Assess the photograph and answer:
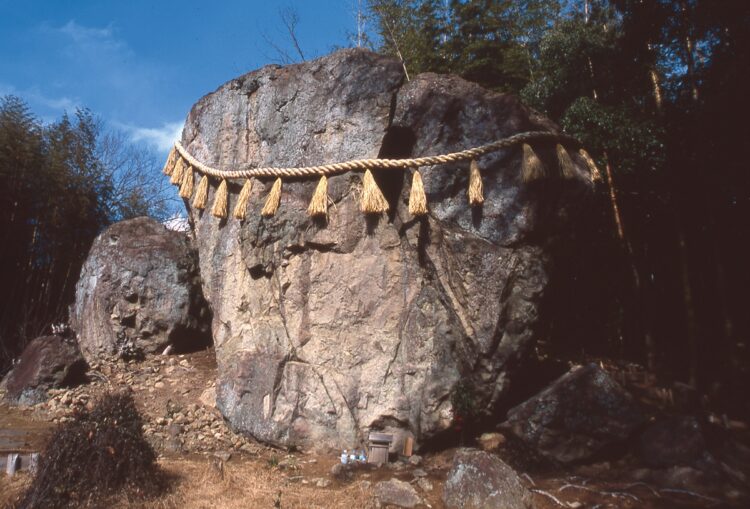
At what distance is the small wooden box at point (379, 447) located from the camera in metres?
3.82

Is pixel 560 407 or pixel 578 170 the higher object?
pixel 578 170

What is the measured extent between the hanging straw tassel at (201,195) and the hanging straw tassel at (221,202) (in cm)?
28

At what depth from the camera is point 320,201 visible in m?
4.29

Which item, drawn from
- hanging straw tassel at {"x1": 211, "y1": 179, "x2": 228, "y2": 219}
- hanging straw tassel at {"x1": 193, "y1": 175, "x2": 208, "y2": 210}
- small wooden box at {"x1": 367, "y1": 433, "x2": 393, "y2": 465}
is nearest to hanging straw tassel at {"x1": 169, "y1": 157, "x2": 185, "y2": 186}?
hanging straw tassel at {"x1": 193, "y1": 175, "x2": 208, "y2": 210}

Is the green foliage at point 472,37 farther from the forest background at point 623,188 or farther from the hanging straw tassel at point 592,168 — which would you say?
the hanging straw tassel at point 592,168

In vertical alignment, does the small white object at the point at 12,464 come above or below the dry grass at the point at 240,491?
above

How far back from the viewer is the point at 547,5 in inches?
396

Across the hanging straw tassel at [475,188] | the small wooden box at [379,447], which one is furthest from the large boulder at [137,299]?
the hanging straw tassel at [475,188]

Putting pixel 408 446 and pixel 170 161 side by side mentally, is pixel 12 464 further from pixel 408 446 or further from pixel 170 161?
pixel 170 161

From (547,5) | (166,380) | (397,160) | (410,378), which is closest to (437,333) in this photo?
(410,378)

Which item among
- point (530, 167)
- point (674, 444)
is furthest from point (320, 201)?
point (674, 444)

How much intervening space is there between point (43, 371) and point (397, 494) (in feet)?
12.4

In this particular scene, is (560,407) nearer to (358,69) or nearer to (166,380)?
(358,69)

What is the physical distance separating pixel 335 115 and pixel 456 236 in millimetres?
1480
